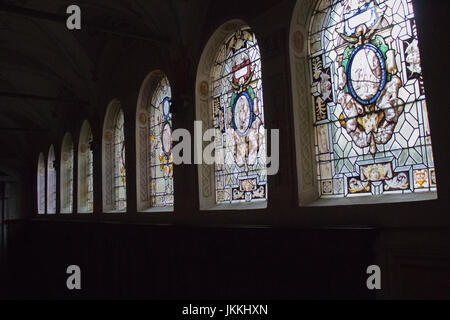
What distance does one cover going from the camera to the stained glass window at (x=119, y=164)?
1105cm

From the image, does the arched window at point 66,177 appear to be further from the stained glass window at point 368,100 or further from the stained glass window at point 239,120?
the stained glass window at point 368,100

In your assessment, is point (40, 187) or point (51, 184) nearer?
point (51, 184)

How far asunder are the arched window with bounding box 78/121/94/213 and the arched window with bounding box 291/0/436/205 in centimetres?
930

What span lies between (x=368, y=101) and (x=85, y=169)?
10556 millimetres

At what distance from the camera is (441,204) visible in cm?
405

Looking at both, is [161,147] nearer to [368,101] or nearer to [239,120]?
[239,120]

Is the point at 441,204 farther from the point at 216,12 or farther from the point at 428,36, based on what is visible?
the point at 216,12

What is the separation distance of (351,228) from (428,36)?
79.2 inches

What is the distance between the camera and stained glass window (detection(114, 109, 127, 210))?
11.1m

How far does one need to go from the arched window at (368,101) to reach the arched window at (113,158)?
6730 mm

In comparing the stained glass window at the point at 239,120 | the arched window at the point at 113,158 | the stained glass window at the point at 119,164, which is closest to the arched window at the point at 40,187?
the arched window at the point at 113,158

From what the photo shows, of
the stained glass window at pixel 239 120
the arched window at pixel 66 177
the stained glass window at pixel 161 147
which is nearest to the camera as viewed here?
the stained glass window at pixel 239 120

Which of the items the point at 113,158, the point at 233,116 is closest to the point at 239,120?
the point at 233,116

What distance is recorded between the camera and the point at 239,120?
6.92 metres
